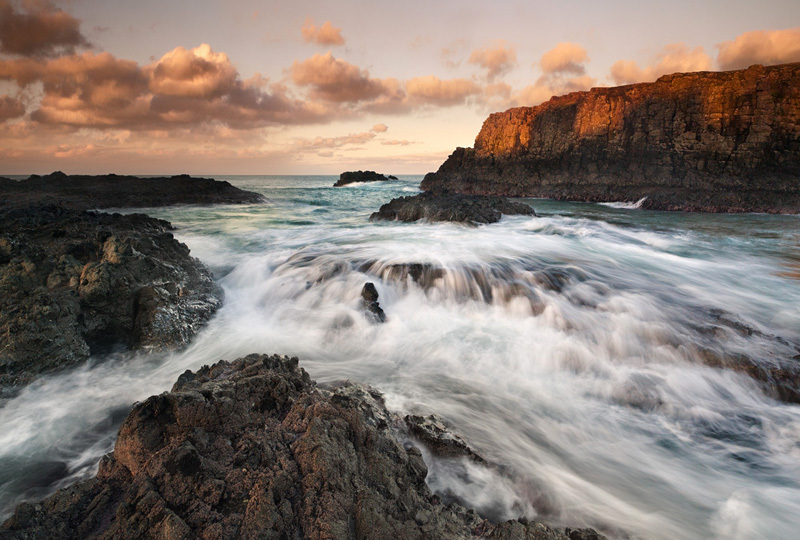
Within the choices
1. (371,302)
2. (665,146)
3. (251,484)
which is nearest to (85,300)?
(371,302)

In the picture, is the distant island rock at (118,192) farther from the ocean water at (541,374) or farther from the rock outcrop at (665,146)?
the rock outcrop at (665,146)

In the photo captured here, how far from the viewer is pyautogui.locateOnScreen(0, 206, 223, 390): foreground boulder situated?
12.5 ft

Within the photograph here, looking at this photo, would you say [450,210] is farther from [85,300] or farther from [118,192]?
[118,192]

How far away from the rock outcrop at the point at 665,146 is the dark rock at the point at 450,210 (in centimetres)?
1611

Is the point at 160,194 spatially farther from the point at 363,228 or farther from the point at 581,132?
the point at 581,132

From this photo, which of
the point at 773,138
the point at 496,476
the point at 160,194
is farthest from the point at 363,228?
the point at 773,138

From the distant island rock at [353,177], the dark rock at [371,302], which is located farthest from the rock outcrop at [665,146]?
the distant island rock at [353,177]

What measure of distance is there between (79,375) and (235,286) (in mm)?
3749

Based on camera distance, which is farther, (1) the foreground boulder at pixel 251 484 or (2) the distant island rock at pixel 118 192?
(2) the distant island rock at pixel 118 192

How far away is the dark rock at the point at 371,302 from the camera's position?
228 inches

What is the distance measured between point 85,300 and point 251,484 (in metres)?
4.24

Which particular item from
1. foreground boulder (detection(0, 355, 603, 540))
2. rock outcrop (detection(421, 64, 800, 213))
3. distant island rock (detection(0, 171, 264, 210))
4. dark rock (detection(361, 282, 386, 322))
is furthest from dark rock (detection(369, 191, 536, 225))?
distant island rock (detection(0, 171, 264, 210))

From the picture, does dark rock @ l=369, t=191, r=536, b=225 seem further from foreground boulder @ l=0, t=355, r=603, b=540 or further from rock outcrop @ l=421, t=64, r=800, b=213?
rock outcrop @ l=421, t=64, r=800, b=213

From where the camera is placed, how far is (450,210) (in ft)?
49.1
